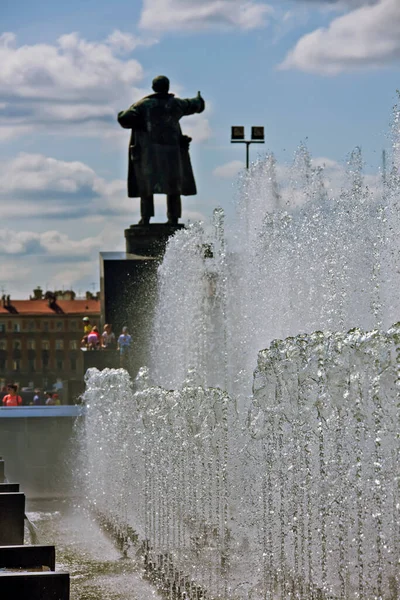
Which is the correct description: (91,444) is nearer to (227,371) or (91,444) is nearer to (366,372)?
(227,371)

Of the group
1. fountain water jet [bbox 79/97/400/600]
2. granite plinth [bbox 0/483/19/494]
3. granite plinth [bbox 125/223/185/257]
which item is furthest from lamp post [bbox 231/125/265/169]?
granite plinth [bbox 0/483/19/494]

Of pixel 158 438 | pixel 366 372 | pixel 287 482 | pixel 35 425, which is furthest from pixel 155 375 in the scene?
pixel 366 372

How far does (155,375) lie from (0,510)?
38.3 feet

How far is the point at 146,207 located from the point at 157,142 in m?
1.07

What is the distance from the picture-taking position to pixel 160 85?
73.2 feet

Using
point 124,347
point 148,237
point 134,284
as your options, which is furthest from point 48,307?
point 124,347

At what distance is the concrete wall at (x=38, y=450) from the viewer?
1514 cm

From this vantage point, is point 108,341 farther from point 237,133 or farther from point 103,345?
point 237,133

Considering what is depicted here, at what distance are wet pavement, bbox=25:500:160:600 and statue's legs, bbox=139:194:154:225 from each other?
866 centimetres

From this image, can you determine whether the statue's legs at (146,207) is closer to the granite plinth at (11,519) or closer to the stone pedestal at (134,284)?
the stone pedestal at (134,284)

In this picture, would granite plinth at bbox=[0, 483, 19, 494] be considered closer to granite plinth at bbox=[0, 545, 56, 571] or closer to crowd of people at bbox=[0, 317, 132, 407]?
granite plinth at bbox=[0, 545, 56, 571]

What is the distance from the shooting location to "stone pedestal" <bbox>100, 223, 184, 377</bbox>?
20.7 metres

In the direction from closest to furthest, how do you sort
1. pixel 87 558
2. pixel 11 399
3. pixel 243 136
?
1. pixel 87 558
2. pixel 11 399
3. pixel 243 136

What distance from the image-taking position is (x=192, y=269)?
19.9 metres
